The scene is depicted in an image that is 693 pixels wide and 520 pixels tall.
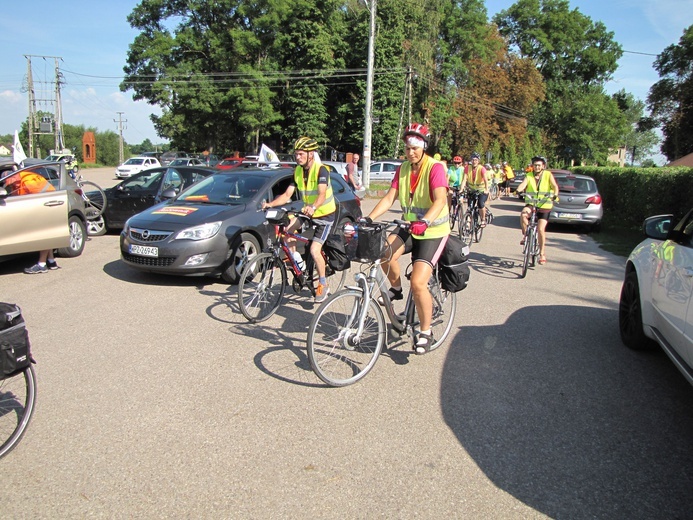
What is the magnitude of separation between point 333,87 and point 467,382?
1863 inches

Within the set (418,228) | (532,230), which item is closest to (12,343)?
(418,228)

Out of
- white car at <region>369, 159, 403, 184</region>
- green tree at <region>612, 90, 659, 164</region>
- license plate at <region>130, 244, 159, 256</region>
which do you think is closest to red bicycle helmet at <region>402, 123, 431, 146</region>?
license plate at <region>130, 244, 159, 256</region>

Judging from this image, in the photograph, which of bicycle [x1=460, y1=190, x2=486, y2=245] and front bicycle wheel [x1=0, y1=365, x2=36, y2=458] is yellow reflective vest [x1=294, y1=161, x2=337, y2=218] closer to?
front bicycle wheel [x1=0, y1=365, x2=36, y2=458]

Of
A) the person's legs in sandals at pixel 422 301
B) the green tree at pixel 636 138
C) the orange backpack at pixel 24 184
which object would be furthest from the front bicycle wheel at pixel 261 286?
the green tree at pixel 636 138

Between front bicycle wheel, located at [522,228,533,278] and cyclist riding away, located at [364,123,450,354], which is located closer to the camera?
cyclist riding away, located at [364,123,450,354]

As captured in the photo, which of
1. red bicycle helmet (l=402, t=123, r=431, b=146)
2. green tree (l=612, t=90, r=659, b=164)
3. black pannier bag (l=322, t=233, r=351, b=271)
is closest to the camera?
red bicycle helmet (l=402, t=123, r=431, b=146)

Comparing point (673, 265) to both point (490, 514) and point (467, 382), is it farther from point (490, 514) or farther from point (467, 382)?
point (490, 514)

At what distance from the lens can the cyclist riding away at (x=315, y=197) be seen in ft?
20.6

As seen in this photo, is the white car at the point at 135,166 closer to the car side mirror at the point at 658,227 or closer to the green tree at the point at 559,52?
the car side mirror at the point at 658,227

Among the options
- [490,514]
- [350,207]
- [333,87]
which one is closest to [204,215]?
[350,207]

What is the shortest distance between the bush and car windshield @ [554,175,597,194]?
1500 millimetres

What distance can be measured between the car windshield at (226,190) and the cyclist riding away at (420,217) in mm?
3677

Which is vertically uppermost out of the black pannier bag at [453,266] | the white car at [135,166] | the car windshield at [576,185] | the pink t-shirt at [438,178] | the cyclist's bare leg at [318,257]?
the pink t-shirt at [438,178]

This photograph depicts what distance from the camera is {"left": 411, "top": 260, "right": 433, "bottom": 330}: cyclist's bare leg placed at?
4641mm
